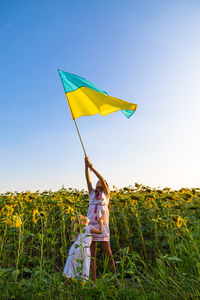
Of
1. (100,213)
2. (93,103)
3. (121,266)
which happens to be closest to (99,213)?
(100,213)

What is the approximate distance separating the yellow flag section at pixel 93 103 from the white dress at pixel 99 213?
1.67 metres

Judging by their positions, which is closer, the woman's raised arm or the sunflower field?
the sunflower field

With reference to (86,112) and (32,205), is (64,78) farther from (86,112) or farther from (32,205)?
(32,205)

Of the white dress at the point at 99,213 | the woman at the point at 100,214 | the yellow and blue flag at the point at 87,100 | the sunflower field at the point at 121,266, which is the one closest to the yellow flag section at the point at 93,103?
the yellow and blue flag at the point at 87,100

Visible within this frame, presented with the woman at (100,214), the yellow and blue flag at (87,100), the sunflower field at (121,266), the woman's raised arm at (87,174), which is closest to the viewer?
the sunflower field at (121,266)

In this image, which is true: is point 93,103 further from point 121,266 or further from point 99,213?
point 121,266

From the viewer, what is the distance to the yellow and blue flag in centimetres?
505

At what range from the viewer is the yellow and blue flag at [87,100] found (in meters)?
5.05

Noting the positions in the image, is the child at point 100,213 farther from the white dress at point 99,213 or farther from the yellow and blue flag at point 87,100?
the yellow and blue flag at point 87,100

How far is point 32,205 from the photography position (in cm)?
645

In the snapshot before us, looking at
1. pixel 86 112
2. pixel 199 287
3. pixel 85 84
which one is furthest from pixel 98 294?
pixel 85 84

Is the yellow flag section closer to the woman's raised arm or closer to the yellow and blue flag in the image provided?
the yellow and blue flag

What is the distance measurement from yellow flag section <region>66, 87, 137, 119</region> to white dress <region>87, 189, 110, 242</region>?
1669 mm

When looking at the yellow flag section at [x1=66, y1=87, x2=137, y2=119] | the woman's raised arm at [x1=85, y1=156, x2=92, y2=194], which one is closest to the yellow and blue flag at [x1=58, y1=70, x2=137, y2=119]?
the yellow flag section at [x1=66, y1=87, x2=137, y2=119]
